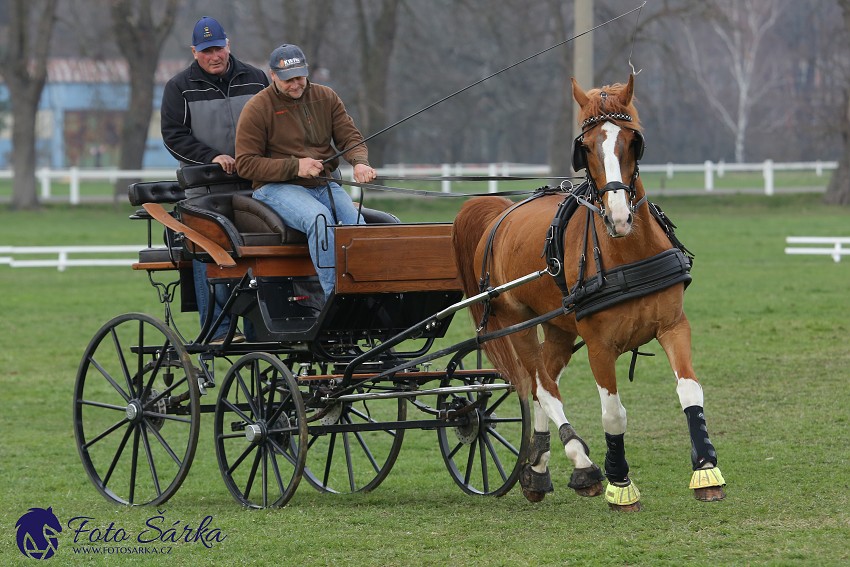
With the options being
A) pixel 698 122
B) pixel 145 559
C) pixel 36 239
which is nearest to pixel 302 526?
pixel 145 559

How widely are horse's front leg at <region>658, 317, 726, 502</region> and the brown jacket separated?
86.0 inches

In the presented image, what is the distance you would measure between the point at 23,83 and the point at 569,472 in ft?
94.7

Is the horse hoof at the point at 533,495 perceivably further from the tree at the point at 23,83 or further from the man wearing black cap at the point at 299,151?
the tree at the point at 23,83

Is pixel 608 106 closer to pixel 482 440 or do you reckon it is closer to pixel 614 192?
pixel 614 192

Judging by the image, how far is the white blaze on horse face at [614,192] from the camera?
18.2 ft

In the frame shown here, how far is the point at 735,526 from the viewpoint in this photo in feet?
19.1

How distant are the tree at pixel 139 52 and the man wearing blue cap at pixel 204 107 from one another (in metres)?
26.2

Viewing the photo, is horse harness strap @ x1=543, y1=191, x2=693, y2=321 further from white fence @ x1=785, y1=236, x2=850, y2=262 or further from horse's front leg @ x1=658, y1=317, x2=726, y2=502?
white fence @ x1=785, y1=236, x2=850, y2=262

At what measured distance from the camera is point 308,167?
7.10 meters

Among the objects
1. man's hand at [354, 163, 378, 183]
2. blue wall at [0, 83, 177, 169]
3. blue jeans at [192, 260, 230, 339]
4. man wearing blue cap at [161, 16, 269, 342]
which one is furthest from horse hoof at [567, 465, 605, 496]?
blue wall at [0, 83, 177, 169]

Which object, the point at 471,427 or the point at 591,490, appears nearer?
the point at 591,490

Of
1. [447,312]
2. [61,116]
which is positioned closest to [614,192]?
[447,312]

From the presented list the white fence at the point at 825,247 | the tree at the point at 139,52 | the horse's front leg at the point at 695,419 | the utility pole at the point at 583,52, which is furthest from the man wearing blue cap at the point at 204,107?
the tree at the point at 139,52

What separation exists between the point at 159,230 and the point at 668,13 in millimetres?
12493
